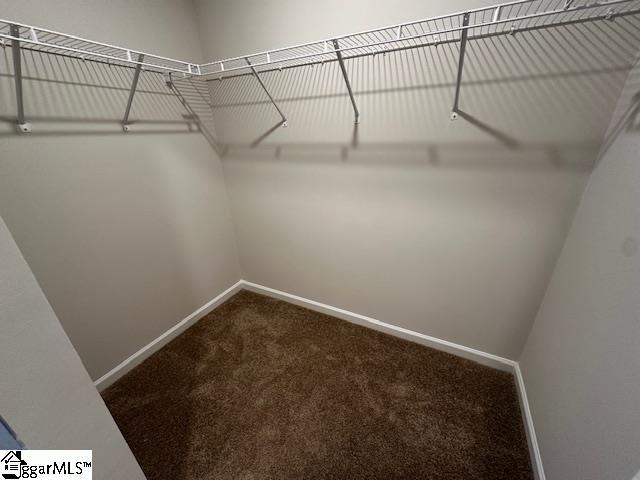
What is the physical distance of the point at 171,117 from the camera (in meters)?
1.72

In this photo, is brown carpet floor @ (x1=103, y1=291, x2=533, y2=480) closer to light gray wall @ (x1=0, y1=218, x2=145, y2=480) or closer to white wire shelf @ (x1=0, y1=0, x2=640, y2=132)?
light gray wall @ (x1=0, y1=218, x2=145, y2=480)

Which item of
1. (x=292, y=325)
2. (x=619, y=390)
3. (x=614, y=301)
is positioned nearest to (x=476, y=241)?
(x=614, y=301)

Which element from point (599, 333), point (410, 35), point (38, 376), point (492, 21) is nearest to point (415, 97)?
point (410, 35)

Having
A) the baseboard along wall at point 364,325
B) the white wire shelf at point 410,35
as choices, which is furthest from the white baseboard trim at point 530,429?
the white wire shelf at point 410,35

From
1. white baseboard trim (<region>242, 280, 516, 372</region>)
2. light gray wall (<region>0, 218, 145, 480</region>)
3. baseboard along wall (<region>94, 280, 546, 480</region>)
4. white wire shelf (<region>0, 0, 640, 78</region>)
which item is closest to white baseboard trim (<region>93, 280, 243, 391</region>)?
baseboard along wall (<region>94, 280, 546, 480</region>)

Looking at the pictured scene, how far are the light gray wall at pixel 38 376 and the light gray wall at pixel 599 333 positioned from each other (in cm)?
140

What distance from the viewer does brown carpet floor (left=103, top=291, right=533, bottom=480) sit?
1.21 m

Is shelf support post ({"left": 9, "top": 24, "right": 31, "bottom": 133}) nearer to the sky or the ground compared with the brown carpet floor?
nearer to the sky

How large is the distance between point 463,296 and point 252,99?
1.77m

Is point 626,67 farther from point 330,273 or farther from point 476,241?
point 330,273

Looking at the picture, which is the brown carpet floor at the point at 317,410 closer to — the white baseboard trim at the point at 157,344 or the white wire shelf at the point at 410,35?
the white baseboard trim at the point at 157,344

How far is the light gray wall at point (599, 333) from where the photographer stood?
730 millimetres

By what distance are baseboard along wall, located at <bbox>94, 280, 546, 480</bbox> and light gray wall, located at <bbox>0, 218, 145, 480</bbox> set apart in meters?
1.11

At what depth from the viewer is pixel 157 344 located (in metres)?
1.87
